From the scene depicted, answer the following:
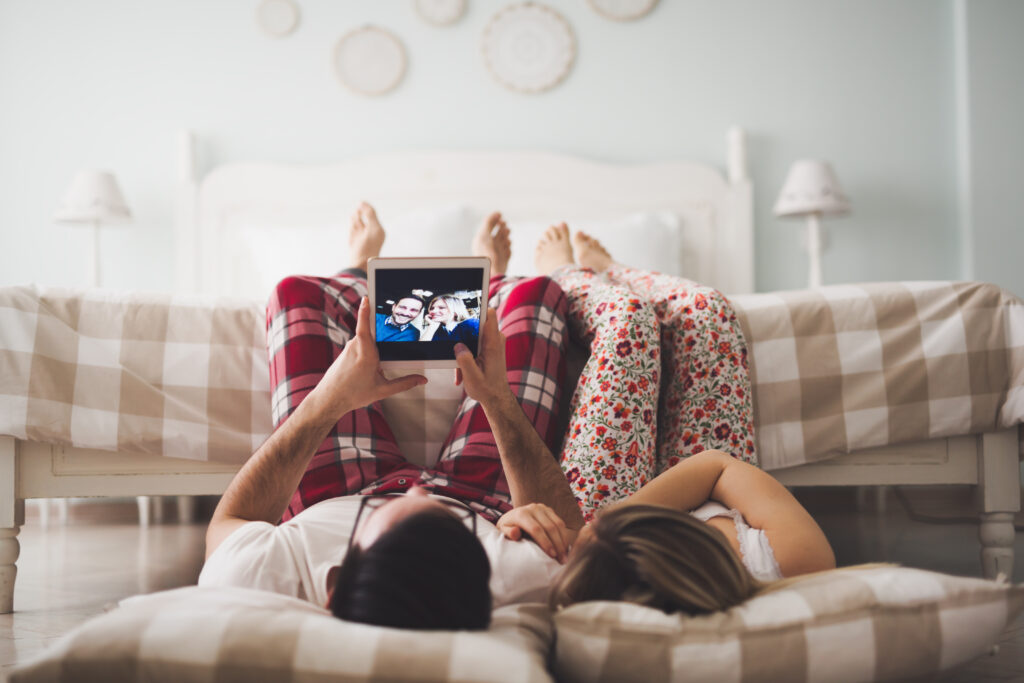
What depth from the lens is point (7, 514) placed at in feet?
4.81

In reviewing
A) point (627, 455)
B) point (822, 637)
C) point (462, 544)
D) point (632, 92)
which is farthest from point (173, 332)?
point (632, 92)

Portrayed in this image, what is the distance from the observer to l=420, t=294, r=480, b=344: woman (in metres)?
1.07

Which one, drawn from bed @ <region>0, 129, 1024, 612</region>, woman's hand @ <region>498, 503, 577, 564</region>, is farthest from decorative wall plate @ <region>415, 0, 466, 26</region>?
woman's hand @ <region>498, 503, 577, 564</region>

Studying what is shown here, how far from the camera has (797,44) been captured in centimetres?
328

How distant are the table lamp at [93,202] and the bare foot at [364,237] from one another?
4.83 feet

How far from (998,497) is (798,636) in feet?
3.49

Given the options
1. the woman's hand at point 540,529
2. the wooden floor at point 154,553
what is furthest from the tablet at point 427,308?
the wooden floor at point 154,553

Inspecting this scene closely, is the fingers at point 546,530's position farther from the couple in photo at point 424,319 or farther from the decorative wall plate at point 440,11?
the decorative wall plate at point 440,11

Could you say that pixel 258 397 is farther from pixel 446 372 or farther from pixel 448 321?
pixel 448 321

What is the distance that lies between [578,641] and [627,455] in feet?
1.76

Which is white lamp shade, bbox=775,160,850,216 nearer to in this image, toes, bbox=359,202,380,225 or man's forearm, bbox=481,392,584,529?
toes, bbox=359,202,380,225

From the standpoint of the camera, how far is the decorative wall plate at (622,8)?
10.8ft

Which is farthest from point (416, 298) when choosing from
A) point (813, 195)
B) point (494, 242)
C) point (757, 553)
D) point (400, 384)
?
point (813, 195)

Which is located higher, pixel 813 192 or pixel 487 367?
pixel 813 192
